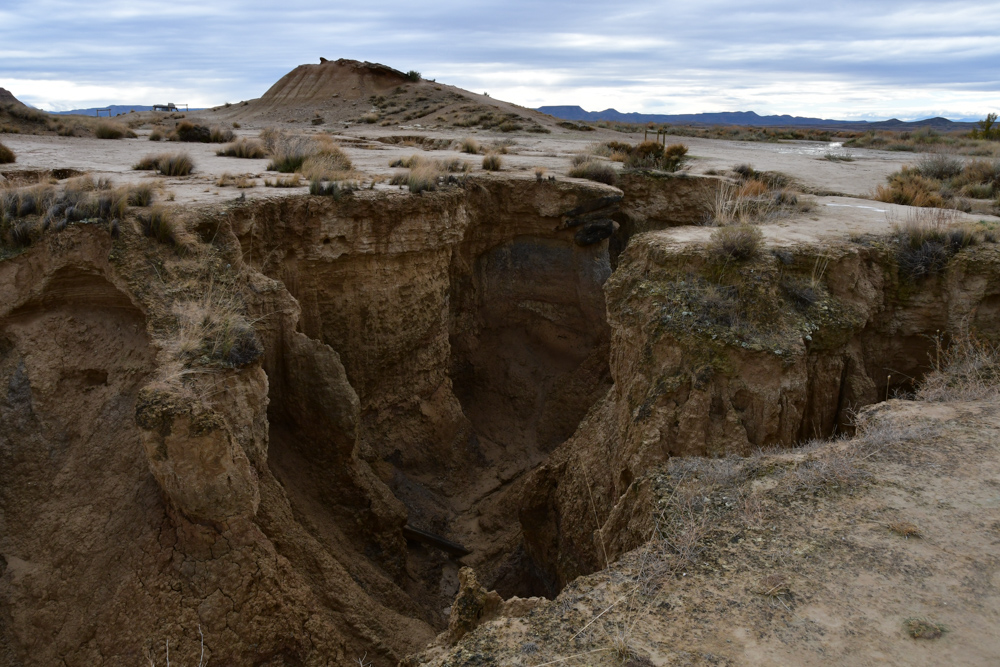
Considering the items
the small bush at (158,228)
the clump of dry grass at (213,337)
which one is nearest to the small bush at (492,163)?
the small bush at (158,228)

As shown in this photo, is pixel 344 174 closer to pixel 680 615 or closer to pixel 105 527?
pixel 105 527

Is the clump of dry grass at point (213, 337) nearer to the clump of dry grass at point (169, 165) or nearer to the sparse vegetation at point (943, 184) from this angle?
the clump of dry grass at point (169, 165)

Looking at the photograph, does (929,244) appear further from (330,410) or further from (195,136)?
(195,136)

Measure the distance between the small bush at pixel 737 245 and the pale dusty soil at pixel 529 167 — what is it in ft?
2.37

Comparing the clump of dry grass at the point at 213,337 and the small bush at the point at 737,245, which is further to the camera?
the small bush at the point at 737,245

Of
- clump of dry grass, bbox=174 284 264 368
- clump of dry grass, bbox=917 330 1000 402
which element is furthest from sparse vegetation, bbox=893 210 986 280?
clump of dry grass, bbox=174 284 264 368

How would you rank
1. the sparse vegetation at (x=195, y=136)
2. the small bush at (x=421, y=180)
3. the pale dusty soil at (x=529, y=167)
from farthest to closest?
the sparse vegetation at (x=195, y=136) → the small bush at (x=421, y=180) → the pale dusty soil at (x=529, y=167)

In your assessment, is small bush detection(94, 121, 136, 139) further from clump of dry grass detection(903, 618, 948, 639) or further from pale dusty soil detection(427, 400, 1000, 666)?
clump of dry grass detection(903, 618, 948, 639)

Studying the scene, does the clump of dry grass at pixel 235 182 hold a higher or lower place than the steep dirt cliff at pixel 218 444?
higher

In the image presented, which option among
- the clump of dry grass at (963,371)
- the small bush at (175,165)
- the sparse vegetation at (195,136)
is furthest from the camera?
the sparse vegetation at (195,136)

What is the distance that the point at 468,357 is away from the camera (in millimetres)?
12750

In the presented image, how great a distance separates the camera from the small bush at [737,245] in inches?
298

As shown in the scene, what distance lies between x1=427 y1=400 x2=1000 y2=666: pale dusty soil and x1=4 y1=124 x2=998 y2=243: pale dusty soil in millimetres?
4367

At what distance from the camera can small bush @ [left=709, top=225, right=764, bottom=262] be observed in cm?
757
